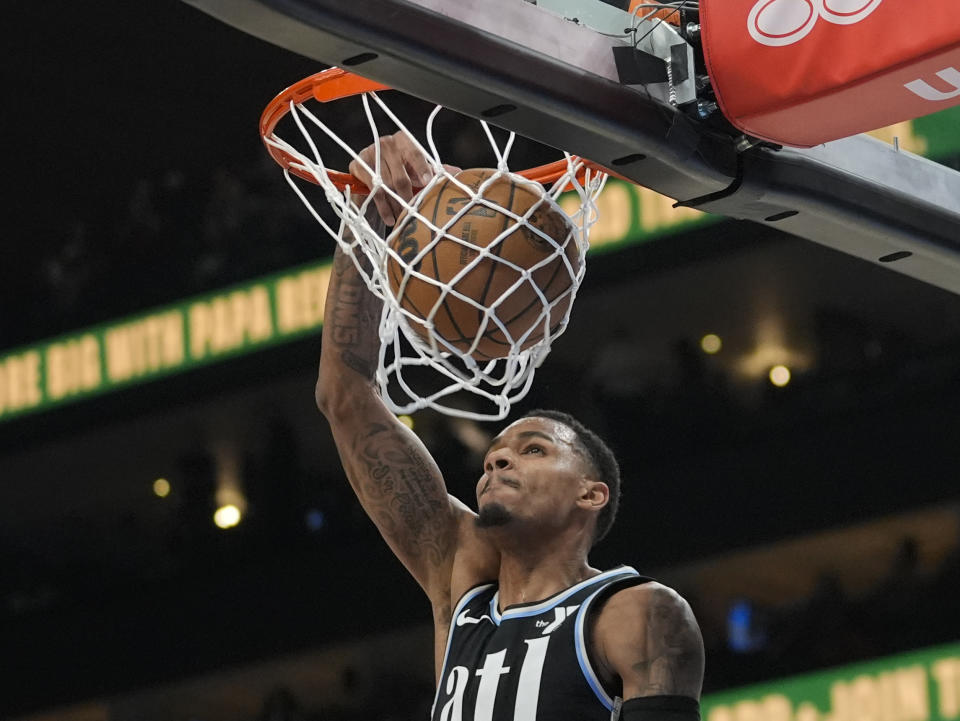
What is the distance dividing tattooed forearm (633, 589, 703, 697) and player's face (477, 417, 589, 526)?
0.35 meters

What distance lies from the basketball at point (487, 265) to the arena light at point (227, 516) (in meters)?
4.26

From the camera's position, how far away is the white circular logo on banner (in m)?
2.09

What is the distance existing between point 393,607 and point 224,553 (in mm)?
856

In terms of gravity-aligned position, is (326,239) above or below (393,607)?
above

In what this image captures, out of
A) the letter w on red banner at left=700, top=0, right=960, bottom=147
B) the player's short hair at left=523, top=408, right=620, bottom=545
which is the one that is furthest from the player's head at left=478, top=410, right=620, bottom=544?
the letter w on red banner at left=700, top=0, right=960, bottom=147

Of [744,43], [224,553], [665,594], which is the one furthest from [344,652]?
[744,43]

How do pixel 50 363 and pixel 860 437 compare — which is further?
pixel 50 363

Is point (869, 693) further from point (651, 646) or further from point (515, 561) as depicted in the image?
point (651, 646)

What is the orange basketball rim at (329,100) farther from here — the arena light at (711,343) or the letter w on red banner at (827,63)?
the arena light at (711,343)

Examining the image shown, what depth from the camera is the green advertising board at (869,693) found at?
4.98 meters

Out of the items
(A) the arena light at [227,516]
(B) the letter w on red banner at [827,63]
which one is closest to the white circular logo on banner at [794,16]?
(B) the letter w on red banner at [827,63]

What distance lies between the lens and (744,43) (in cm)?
218

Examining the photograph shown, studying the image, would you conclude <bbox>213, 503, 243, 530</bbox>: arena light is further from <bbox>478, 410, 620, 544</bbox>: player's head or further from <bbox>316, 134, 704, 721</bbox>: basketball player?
<bbox>478, 410, 620, 544</bbox>: player's head

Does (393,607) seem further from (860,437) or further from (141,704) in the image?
(860,437)
